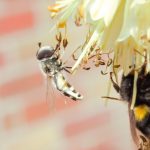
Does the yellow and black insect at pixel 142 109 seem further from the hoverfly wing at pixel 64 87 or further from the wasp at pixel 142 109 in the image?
the hoverfly wing at pixel 64 87

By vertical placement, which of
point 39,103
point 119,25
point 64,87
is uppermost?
point 119,25

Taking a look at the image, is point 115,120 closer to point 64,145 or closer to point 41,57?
point 64,145

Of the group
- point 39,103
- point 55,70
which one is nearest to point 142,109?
point 55,70

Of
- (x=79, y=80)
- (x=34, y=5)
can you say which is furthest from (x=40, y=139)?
(x=34, y=5)

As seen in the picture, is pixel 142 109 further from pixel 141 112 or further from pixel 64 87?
pixel 64 87

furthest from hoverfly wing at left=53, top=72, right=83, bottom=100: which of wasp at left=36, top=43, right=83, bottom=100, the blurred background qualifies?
the blurred background

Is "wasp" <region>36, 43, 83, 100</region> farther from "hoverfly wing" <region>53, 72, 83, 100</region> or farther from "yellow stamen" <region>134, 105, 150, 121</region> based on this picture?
"yellow stamen" <region>134, 105, 150, 121</region>
